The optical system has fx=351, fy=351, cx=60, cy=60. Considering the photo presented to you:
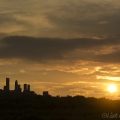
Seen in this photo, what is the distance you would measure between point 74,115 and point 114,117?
4.08 metres

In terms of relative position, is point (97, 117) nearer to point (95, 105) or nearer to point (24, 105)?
point (95, 105)

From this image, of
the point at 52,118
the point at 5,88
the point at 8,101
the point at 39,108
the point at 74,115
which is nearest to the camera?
the point at 52,118

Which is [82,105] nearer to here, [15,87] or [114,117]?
[114,117]

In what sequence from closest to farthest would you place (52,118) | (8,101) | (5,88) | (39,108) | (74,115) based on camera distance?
(52,118), (74,115), (39,108), (8,101), (5,88)

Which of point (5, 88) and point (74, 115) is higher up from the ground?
point (5, 88)

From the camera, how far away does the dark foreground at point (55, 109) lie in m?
34.9

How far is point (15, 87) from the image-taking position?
7362 centimetres

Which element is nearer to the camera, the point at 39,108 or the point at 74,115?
the point at 74,115

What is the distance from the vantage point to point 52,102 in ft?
146

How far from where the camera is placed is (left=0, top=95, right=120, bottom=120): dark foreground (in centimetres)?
3494

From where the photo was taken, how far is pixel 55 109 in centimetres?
4022

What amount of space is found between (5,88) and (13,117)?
120 ft

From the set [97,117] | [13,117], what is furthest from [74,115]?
[13,117]

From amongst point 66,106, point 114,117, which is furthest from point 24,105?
point 114,117
